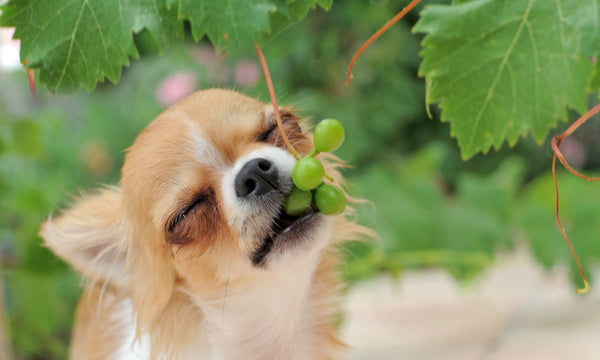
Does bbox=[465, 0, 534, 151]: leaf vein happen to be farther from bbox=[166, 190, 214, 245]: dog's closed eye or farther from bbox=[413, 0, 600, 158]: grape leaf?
bbox=[166, 190, 214, 245]: dog's closed eye

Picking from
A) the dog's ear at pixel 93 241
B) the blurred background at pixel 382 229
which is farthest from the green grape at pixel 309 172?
the dog's ear at pixel 93 241

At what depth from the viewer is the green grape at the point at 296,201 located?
34.9 inches

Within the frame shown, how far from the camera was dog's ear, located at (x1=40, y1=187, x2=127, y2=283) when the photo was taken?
116 cm

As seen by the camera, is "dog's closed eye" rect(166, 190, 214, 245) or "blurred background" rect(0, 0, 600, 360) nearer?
"dog's closed eye" rect(166, 190, 214, 245)

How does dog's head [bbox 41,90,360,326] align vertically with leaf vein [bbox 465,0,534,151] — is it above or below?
below

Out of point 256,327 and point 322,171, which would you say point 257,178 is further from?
point 256,327

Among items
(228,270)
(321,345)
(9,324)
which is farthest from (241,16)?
(9,324)

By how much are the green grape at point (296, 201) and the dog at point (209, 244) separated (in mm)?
17

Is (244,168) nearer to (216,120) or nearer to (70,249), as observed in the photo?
(216,120)

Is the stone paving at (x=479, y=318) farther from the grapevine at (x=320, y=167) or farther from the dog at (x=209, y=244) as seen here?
the grapevine at (x=320, y=167)

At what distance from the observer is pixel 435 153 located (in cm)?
259

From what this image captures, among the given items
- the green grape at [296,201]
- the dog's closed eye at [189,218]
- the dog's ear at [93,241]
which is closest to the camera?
the green grape at [296,201]

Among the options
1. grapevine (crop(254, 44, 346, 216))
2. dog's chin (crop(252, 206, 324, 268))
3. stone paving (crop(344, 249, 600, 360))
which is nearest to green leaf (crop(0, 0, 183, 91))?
grapevine (crop(254, 44, 346, 216))

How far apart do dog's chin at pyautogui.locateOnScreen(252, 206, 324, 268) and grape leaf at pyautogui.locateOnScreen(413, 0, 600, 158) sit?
0.35m
